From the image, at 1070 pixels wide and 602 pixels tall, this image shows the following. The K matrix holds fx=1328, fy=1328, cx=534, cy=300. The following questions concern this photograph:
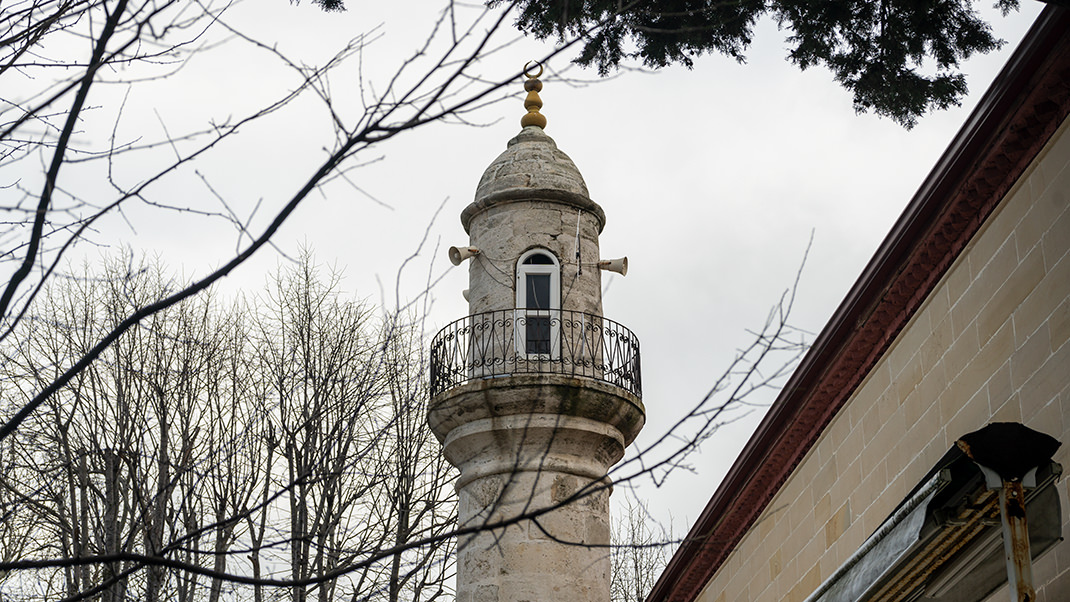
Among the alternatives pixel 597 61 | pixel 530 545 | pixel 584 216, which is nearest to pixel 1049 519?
pixel 597 61

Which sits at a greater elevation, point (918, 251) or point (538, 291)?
point (538, 291)

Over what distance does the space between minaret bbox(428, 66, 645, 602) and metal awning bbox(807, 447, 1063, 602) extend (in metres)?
6.26

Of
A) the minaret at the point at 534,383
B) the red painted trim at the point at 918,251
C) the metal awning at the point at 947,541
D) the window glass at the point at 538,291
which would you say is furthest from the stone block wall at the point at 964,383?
the window glass at the point at 538,291

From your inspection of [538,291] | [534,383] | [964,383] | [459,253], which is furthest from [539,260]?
[964,383]

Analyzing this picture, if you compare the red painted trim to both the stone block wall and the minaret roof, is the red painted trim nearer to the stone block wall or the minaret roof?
the stone block wall

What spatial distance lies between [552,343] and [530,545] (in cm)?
237

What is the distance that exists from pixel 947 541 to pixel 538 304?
9073mm

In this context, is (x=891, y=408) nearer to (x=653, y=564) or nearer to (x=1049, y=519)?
(x=1049, y=519)

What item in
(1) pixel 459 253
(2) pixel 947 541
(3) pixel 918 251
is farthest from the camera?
(1) pixel 459 253

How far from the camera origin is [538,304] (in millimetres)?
15281

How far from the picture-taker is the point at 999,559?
6.73 m

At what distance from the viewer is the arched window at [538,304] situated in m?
15.0

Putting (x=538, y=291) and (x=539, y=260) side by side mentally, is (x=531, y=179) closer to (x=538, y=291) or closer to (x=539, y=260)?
(x=539, y=260)

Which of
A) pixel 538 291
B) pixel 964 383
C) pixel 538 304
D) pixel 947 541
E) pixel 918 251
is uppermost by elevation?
pixel 538 291
